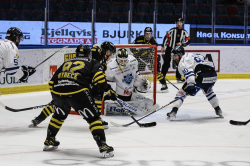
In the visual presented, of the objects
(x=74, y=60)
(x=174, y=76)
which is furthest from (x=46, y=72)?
(x=74, y=60)

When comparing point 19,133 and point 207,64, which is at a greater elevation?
point 207,64

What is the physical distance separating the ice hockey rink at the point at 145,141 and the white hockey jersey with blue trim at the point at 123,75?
13.8 inches

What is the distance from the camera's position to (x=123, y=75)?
4.91m

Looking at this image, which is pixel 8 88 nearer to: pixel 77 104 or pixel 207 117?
pixel 207 117

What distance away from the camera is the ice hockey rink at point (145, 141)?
2893mm

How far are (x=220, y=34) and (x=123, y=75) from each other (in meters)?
5.43

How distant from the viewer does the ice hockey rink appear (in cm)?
289

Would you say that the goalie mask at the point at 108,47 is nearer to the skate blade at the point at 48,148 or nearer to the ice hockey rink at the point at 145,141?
the ice hockey rink at the point at 145,141

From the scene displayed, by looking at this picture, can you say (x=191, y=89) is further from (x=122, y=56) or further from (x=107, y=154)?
(x=107, y=154)

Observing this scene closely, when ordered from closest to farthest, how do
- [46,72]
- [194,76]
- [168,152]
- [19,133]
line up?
[168,152] → [19,133] → [194,76] → [46,72]

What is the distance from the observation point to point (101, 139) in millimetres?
2934

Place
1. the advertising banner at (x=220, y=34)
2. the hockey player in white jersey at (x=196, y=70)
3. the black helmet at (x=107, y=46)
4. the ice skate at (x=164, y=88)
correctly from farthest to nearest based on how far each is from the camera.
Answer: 1. the advertising banner at (x=220, y=34)
2. the ice skate at (x=164, y=88)
3. the black helmet at (x=107, y=46)
4. the hockey player in white jersey at (x=196, y=70)

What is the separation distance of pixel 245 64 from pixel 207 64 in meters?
5.32

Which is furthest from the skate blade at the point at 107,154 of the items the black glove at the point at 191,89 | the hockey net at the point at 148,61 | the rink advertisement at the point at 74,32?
the rink advertisement at the point at 74,32
